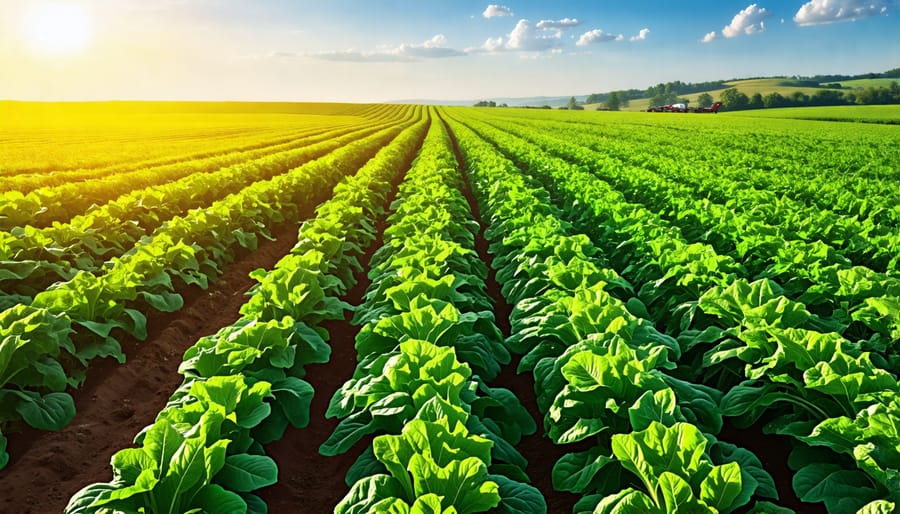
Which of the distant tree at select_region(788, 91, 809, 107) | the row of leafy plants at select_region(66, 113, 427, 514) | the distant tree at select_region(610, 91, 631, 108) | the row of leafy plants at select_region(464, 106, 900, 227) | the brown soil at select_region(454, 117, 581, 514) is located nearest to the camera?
the row of leafy plants at select_region(66, 113, 427, 514)

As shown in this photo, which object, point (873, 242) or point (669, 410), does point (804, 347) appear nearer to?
point (669, 410)

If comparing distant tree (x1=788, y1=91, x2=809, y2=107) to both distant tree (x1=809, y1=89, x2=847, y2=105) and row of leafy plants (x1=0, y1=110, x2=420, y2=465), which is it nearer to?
distant tree (x1=809, y1=89, x2=847, y2=105)

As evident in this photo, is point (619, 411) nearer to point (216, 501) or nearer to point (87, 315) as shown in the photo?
point (216, 501)

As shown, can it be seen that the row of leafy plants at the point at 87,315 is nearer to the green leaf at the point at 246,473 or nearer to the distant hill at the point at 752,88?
the green leaf at the point at 246,473

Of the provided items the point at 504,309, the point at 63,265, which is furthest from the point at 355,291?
the point at 63,265

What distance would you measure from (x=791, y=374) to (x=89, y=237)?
940cm

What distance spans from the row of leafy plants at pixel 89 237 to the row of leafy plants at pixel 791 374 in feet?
24.1

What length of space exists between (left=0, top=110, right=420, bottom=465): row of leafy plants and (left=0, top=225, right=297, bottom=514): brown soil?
226 mm

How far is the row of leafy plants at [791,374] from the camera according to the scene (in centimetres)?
304

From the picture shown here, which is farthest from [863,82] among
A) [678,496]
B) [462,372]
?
[678,496]

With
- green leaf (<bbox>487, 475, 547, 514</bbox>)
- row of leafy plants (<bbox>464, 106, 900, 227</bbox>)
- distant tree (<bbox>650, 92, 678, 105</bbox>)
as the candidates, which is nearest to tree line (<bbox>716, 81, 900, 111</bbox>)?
distant tree (<bbox>650, 92, 678, 105</bbox>)

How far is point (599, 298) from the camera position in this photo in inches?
185

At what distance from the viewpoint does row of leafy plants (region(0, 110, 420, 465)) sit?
4555 mm

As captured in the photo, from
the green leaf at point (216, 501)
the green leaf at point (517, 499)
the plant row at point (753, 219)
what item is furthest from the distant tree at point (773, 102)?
the green leaf at point (216, 501)
